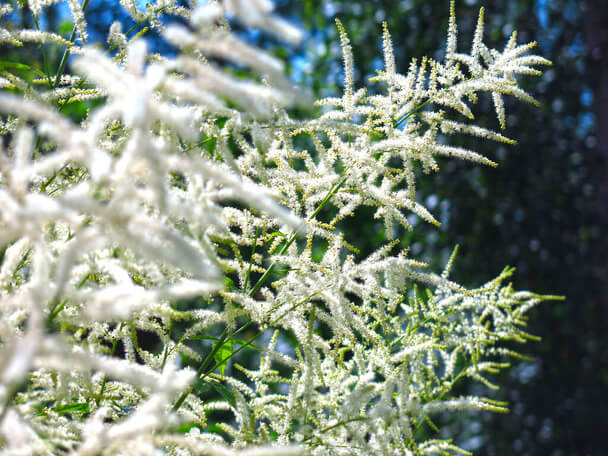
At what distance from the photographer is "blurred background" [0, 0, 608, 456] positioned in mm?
3193

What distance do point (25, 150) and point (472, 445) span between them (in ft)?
10.8

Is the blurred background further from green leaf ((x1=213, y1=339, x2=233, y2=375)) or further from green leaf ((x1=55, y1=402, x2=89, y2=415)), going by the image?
green leaf ((x1=55, y1=402, x2=89, y2=415))

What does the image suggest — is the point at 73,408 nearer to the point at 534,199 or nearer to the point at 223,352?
the point at 223,352

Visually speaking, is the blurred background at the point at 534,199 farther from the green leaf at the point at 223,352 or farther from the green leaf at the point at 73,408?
the green leaf at the point at 73,408

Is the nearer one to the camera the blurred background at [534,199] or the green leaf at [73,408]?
the green leaf at [73,408]

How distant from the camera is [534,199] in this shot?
3402 mm

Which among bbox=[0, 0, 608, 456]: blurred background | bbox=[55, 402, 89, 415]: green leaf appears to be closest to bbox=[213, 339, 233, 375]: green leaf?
bbox=[55, 402, 89, 415]: green leaf

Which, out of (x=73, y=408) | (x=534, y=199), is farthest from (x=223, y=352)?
(x=534, y=199)

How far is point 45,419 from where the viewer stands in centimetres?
59

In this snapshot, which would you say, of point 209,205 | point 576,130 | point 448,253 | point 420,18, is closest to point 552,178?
point 576,130

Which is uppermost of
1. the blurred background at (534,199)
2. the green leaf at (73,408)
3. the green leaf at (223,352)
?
the blurred background at (534,199)

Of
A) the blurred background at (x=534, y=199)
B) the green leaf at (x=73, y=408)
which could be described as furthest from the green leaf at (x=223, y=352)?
the blurred background at (x=534, y=199)

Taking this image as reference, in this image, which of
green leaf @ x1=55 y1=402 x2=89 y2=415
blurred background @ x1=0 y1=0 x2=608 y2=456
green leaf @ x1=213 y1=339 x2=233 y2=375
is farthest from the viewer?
blurred background @ x1=0 y1=0 x2=608 y2=456

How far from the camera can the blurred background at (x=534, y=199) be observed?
3193mm
